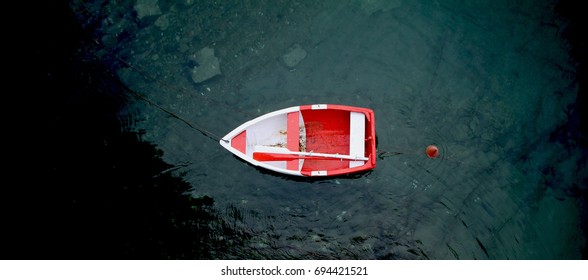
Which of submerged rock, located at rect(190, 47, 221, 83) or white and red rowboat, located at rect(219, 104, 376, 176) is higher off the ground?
submerged rock, located at rect(190, 47, 221, 83)

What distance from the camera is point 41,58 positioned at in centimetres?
1028

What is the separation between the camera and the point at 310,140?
9961mm

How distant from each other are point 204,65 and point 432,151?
5.14m

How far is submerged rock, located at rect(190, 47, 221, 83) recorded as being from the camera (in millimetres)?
10289

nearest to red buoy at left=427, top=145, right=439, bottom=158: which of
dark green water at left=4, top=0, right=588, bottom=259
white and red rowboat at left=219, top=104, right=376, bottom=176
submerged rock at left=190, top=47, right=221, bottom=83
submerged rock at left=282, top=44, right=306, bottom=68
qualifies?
dark green water at left=4, top=0, right=588, bottom=259

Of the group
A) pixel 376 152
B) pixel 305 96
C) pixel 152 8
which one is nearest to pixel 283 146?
pixel 305 96

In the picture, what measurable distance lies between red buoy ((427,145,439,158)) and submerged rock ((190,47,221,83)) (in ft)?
15.5

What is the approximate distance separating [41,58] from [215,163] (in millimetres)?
4363

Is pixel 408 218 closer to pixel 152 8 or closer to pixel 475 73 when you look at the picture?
pixel 475 73

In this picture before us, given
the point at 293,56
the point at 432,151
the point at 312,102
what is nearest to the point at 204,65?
the point at 293,56

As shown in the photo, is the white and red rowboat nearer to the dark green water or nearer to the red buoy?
the dark green water

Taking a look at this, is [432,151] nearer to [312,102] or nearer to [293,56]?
[312,102]

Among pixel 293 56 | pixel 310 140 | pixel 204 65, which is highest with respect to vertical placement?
pixel 293 56
